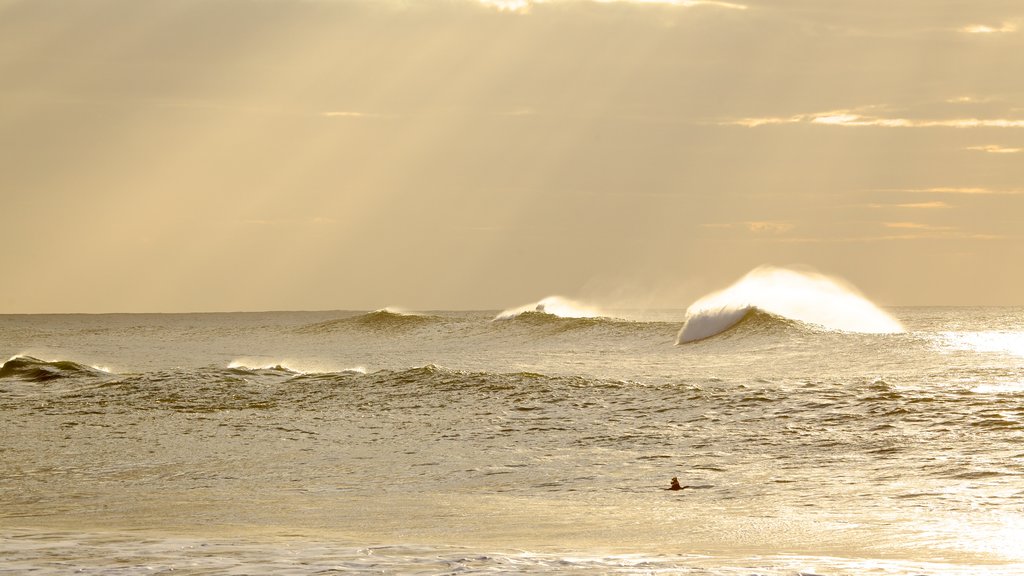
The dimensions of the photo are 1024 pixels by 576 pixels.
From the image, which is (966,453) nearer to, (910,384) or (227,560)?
(910,384)

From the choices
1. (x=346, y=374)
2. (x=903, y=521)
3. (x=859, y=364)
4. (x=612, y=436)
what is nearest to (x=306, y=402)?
(x=346, y=374)

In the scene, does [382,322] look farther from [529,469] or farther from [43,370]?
[529,469]

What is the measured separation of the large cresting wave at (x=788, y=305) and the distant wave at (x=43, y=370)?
1702cm

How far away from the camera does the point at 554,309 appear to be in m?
52.7

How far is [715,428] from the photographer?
44.4 ft

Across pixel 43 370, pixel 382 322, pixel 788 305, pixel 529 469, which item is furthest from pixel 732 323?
pixel 382 322

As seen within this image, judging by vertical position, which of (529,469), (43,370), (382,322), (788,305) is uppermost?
(382,322)

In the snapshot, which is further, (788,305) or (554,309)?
(554,309)

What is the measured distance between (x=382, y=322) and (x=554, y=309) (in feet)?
34.3

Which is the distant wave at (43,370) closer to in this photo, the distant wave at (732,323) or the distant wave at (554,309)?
the distant wave at (732,323)

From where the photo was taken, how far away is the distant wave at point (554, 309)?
163 ft

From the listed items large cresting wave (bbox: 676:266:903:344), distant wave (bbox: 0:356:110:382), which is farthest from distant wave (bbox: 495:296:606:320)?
distant wave (bbox: 0:356:110:382)

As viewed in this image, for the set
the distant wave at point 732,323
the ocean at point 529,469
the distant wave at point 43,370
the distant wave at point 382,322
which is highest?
the distant wave at point 382,322

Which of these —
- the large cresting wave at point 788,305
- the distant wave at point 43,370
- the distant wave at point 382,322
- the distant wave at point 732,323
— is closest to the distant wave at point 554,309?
the distant wave at point 382,322
